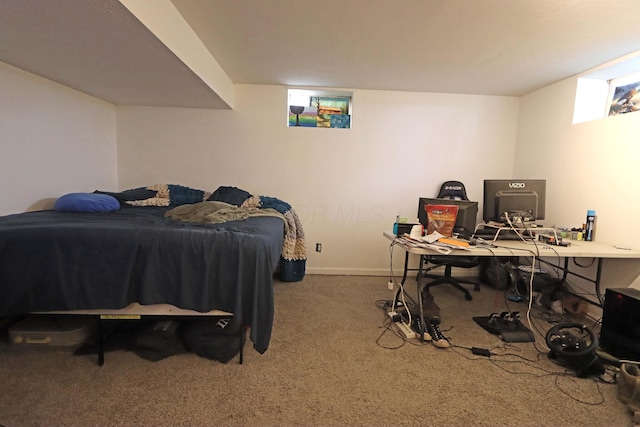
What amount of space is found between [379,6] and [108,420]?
2708 mm

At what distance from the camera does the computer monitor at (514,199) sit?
2342mm

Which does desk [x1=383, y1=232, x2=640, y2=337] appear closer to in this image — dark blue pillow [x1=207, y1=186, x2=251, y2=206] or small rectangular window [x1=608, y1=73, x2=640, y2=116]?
small rectangular window [x1=608, y1=73, x2=640, y2=116]

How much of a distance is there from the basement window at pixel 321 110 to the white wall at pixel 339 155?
0.11 meters

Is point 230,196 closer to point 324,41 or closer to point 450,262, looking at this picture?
point 324,41

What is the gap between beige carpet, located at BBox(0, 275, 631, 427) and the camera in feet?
→ 4.70

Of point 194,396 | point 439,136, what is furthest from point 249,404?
point 439,136

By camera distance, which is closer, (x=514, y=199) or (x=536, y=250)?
(x=536, y=250)

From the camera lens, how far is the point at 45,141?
2.59 metres

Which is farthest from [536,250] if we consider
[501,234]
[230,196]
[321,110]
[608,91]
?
[230,196]

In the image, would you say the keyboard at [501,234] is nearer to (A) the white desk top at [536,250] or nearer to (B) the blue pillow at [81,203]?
(A) the white desk top at [536,250]

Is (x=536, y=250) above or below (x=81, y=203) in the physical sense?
below

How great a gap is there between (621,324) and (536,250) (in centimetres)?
70

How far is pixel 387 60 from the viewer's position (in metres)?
2.67

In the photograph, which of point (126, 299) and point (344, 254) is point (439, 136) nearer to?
point (344, 254)
